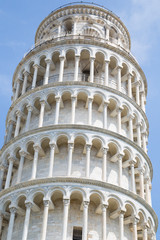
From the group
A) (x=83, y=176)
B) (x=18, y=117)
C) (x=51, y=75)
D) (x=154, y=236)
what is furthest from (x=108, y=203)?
(x=51, y=75)

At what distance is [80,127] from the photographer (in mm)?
23047

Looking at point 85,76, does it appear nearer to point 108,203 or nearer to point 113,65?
point 113,65

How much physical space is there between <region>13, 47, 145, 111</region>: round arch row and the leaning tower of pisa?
7 centimetres

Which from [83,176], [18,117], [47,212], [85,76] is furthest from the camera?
[85,76]

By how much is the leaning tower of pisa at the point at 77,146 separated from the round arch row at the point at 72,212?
0.17ft

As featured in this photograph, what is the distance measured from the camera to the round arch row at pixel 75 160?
2219 centimetres

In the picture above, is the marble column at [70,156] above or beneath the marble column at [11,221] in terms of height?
above

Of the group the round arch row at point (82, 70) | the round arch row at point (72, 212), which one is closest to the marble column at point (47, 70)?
the round arch row at point (82, 70)

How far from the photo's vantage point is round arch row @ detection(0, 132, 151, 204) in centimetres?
2219

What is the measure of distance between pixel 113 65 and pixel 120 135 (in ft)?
21.3

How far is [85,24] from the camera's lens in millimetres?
31562

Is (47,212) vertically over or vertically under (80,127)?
under

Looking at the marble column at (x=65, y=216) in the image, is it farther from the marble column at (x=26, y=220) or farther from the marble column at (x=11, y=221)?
the marble column at (x=11, y=221)

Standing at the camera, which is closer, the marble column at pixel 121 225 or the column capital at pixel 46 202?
the marble column at pixel 121 225
